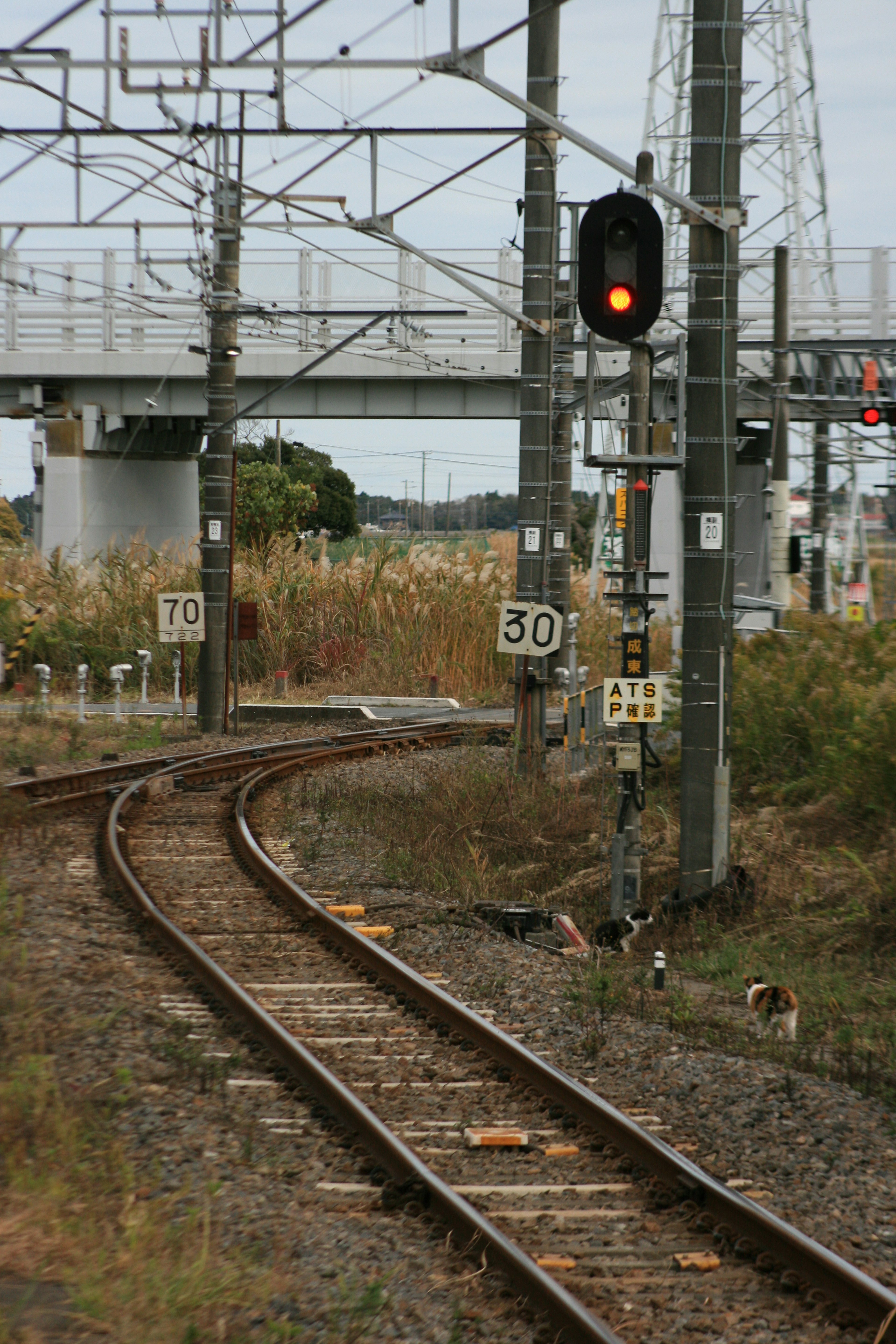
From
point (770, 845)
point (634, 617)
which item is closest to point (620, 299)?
point (634, 617)

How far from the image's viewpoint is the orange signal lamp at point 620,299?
9141mm

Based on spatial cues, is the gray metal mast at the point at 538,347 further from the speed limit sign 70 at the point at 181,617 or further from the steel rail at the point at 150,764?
the speed limit sign 70 at the point at 181,617

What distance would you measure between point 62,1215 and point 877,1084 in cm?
404

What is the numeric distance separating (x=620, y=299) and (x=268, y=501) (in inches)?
1904

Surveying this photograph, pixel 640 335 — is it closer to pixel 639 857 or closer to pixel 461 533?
pixel 639 857

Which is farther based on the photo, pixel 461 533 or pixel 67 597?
pixel 461 533

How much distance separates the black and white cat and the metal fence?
4907 millimetres

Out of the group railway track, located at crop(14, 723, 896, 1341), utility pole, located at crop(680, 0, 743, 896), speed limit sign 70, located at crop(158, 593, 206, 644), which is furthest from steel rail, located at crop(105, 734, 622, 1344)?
speed limit sign 70, located at crop(158, 593, 206, 644)

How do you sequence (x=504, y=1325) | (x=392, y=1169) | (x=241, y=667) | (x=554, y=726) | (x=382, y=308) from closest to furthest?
(x=504, y=1325) → (x=392, y=1169) → (x=554, y=726) → (x=241, y=667) → (x=382, y=308)

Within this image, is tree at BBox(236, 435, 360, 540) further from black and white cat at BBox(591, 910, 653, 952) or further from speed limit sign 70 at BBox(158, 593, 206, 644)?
black and white cat at BBox(591, 910, 653, 952)

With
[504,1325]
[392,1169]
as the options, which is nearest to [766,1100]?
[392,1169]

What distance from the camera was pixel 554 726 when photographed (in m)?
23.0

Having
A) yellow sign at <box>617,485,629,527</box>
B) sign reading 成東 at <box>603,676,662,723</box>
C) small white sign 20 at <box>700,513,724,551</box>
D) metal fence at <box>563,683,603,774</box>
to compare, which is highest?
yellow sign at <box>617,485,629,527</box>

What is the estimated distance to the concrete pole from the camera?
15.3 metres
